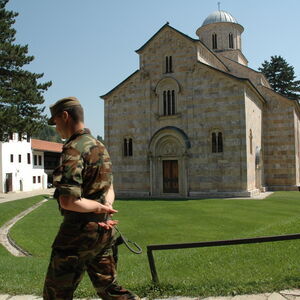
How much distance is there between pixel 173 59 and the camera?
27.6 m

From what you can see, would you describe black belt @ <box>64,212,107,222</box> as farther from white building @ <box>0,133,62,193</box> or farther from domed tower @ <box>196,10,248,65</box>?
white building @ <box>0,133,62,193</box>

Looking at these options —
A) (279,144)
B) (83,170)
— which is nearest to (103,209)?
(83,170)

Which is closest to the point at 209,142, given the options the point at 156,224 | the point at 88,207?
the point at 156,224

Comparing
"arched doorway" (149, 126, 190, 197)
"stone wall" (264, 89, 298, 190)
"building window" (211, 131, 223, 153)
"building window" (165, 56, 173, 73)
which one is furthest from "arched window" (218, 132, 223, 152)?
"stone wall" (264, 89, 298, 190)

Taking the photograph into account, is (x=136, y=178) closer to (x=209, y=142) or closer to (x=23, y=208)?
(x=209, y=142)

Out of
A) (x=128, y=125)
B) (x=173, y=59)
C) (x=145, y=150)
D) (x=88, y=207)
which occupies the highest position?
(x=173, y=59)

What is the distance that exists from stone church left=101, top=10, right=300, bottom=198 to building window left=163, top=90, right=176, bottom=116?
80mm

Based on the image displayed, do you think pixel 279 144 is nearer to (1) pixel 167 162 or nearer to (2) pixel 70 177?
(1) pixel 167 162

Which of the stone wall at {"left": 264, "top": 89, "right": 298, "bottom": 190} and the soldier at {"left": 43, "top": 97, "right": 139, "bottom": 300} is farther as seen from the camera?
the stone wall at {"left": 264, "top": 89, "right": 298, "bottom": 190}

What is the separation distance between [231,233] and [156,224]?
3.68 meters

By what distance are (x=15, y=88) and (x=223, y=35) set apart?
23.7 m

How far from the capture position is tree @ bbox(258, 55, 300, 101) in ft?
184

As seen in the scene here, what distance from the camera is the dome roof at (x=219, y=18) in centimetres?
3856

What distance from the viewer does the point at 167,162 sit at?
89.6ft
